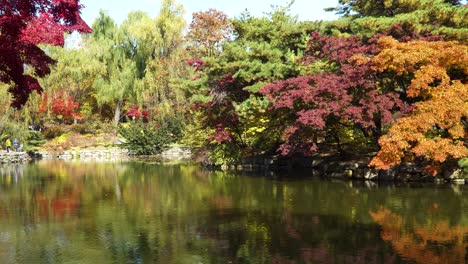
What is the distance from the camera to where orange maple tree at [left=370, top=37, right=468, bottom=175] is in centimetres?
1407

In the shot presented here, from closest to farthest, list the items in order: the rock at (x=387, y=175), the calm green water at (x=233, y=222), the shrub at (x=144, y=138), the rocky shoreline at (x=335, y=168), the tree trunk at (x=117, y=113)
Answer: the calm green water at (x=233, y=222) < the rocky shoreline at (x=335, y=168) < the rock at (x=387, y=175) < the shrub at (x=144, y=138) < the tree trunk at (x=117, y=113)

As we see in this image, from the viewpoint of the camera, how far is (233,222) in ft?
32.8

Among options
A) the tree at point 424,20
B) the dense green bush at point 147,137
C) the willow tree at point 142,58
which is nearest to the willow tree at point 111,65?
the willow tree at point 142,58

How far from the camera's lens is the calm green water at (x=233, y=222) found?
7539 millimetres

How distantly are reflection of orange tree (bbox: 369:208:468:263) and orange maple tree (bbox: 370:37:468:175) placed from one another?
4.38m

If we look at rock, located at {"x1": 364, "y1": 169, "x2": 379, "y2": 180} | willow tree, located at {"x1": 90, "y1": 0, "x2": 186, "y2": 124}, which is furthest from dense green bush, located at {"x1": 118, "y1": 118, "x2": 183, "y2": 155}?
rock, located at {"x1": 364, "y1": 169, "x2": 379, "y2": 180}

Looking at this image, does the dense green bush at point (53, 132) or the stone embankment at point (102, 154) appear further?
the dense green bush at point (53, 132)

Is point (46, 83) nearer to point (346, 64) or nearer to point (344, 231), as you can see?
point (346, 64)

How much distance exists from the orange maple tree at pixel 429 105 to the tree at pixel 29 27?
10.8m

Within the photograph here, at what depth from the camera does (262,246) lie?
7984 mm

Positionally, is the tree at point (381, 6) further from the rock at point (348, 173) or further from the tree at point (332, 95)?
the rock at point (348, 173)

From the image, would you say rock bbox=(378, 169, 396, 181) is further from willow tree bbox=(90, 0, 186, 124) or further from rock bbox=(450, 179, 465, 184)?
willow tree bbox=(90, 0, 186, 124)

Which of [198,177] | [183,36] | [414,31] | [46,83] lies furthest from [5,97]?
[414,31]

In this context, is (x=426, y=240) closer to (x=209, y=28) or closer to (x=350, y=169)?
(x=350, y=169)
